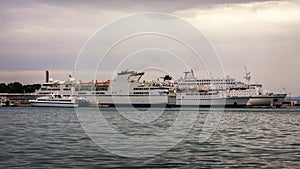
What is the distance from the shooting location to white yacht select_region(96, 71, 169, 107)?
121500mm

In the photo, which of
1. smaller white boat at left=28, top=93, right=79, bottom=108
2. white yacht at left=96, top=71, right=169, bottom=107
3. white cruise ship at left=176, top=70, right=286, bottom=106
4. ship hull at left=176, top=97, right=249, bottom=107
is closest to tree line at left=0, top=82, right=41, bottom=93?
smaller white boat at left=28, top=93, right=79, bottom=108

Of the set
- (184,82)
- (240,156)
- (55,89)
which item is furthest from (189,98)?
(240,156)

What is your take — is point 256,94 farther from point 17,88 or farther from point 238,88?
point 17,88

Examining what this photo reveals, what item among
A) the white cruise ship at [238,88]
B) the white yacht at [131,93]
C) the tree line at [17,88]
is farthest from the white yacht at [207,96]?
the tree line at [17,88]

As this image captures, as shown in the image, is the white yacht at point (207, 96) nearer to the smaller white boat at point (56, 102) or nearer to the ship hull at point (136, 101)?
the ship hull at point (136, 101)

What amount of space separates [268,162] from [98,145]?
900 centimetres

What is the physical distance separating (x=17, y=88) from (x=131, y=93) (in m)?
69.9

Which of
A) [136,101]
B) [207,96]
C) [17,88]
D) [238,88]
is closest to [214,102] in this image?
[207,96]

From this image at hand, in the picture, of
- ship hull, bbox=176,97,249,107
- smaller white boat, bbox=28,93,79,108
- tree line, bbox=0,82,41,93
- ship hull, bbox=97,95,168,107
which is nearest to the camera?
ship hull, bbox=176,97,249,107

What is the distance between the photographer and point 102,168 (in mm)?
16625

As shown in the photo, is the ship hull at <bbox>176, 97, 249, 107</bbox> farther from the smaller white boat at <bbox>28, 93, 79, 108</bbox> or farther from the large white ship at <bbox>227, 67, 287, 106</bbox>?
the smaller white boat at <bbox>28, 93, 79, 108</bbox>

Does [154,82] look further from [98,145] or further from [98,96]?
[98,145]

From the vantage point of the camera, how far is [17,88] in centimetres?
17700

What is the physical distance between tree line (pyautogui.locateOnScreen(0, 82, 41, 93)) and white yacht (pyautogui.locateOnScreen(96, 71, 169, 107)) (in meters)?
57.7
